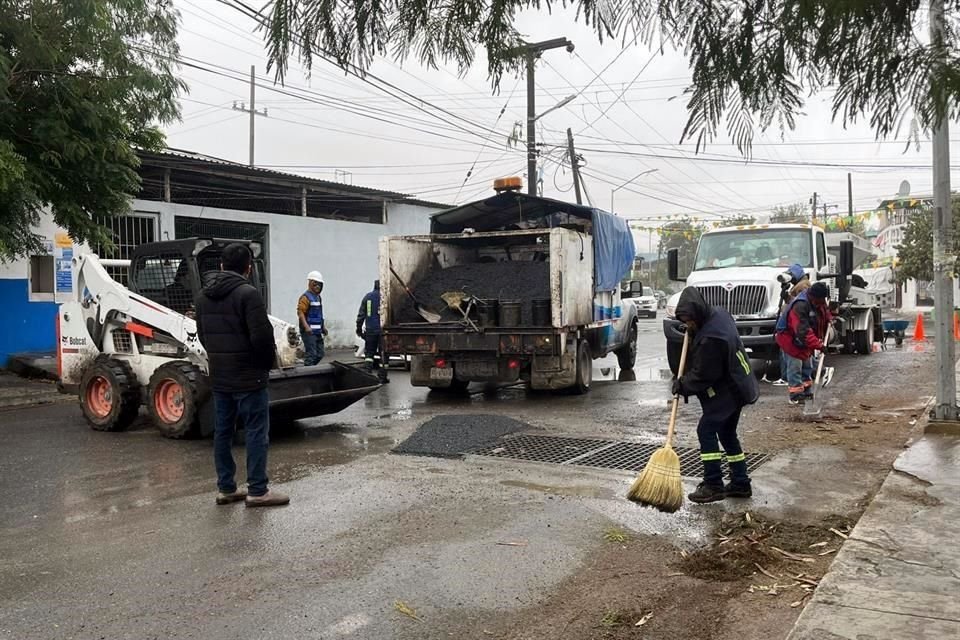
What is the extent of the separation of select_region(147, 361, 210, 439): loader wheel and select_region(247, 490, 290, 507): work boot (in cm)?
270

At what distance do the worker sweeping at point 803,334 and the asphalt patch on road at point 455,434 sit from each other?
3.32 metres

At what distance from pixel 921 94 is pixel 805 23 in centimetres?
40

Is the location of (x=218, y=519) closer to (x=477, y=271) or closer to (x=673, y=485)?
(x=673, y=485)

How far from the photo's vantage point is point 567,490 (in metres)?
6.12

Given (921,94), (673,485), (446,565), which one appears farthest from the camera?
(673,485)

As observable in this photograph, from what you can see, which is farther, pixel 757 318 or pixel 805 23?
pixel 757 318

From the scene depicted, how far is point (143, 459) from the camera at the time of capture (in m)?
7.53

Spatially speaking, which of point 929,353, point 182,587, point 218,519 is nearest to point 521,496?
point 218,519

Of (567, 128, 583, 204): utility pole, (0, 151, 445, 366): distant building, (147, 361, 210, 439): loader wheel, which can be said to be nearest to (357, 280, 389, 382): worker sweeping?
(0, 151, 445, 366): distant building

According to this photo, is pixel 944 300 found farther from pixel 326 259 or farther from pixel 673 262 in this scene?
pixel 326 259

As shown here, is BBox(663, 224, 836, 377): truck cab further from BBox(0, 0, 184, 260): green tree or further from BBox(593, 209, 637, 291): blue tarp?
BBox(0, 0, 184, 260): green tree

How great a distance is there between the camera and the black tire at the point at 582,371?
37.0 feet

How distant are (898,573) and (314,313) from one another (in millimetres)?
9052

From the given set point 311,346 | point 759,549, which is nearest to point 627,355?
point 311,346
